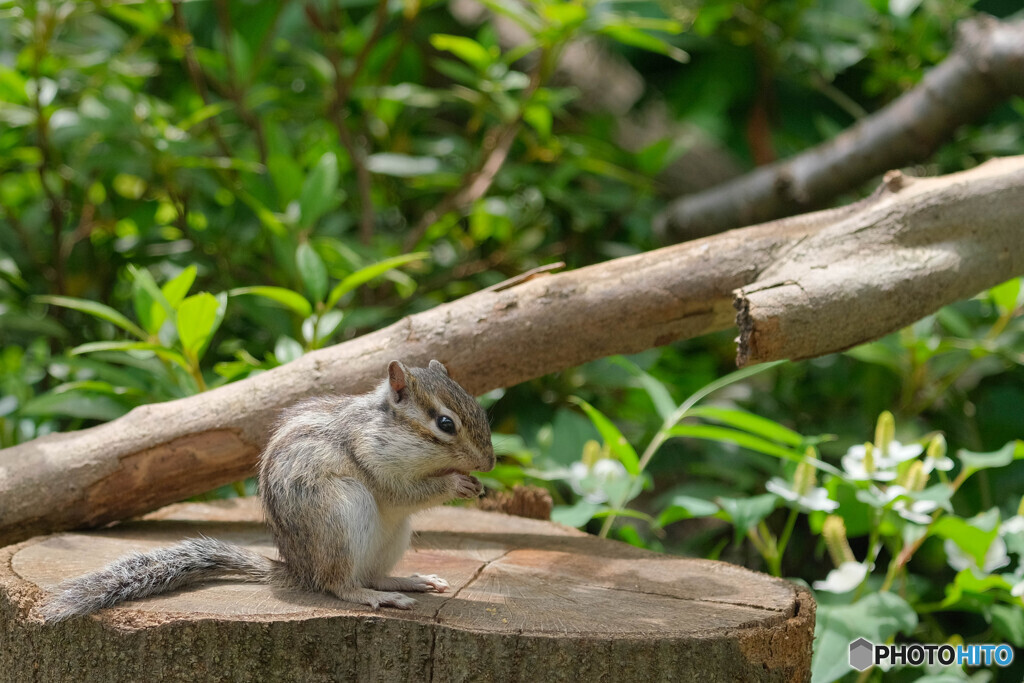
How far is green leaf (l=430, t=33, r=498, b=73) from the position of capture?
2584mm

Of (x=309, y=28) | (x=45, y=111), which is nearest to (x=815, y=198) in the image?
(x=309, y=28)

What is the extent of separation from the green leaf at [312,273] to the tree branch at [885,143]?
1756 millimetres

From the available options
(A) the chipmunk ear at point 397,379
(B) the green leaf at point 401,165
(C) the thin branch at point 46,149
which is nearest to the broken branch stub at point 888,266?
(A) the chipmunk ear at point 397,379

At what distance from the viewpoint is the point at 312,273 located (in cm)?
221

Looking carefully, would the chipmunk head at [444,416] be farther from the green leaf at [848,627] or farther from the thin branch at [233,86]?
the thin branch at [233,86]

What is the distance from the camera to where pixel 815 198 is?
11.1 feet

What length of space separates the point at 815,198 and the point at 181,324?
7.57 ft

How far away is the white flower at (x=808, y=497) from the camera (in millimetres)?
2029

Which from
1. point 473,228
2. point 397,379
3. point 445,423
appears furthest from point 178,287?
point 473,228

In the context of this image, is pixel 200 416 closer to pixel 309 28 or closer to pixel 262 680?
pixel 262 680

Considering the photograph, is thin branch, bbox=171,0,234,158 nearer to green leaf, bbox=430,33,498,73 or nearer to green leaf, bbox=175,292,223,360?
green leaf, bbox=430,33,498,73

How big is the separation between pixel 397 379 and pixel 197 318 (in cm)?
61

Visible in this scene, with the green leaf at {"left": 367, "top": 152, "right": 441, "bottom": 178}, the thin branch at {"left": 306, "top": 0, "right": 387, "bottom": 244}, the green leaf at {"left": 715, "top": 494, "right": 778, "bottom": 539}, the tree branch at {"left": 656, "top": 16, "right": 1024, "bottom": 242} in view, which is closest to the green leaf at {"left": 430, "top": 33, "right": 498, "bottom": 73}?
the thin branch at {"left": 306, "top": 0, "right": 387, "bottom": 244}

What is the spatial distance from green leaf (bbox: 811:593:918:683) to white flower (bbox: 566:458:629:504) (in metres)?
0.52
